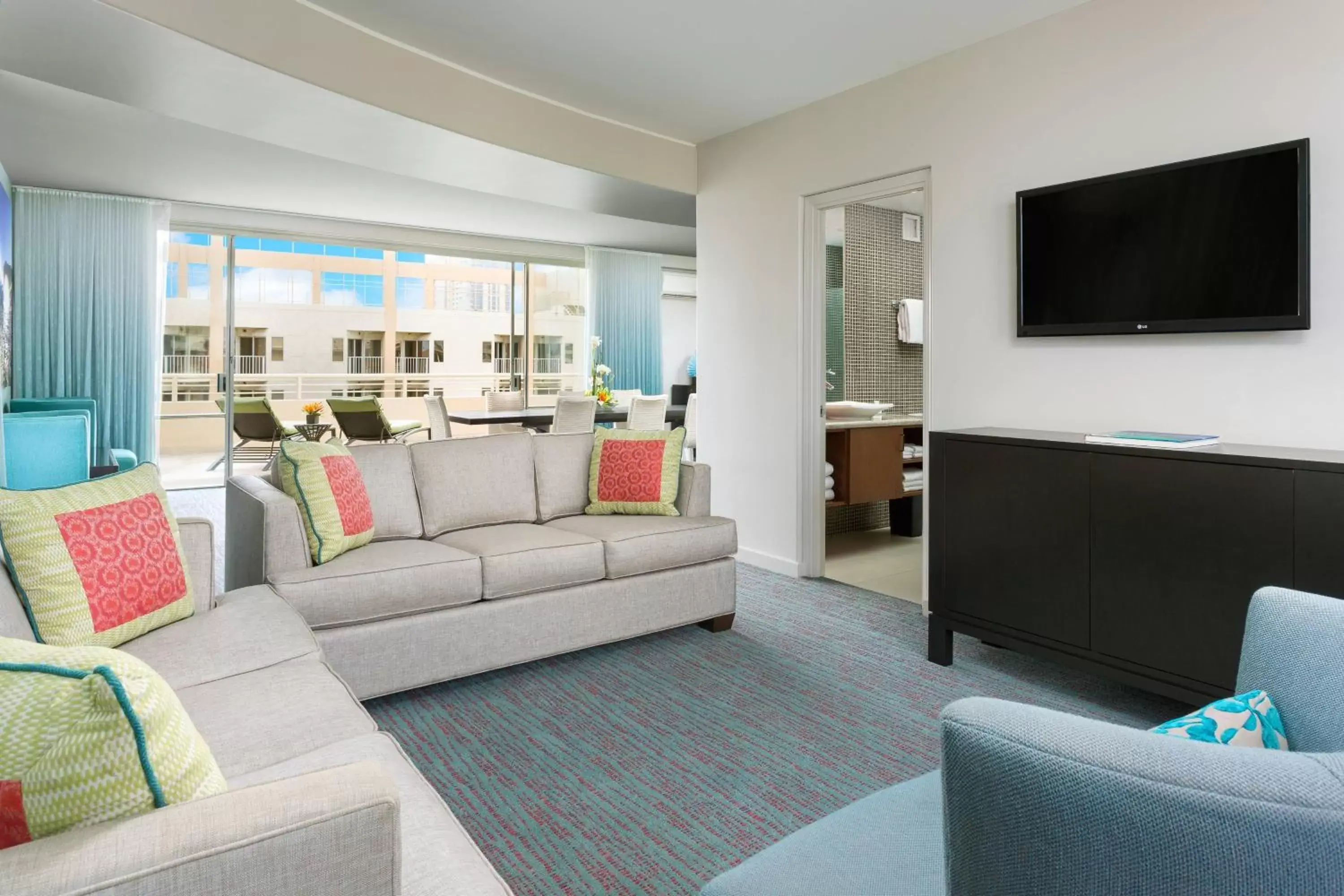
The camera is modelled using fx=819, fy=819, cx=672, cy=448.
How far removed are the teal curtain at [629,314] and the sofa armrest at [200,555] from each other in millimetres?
7177

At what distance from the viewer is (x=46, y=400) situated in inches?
239

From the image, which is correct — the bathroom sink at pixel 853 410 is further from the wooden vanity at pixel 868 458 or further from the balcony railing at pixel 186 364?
the balcony railing at pixel 186 364

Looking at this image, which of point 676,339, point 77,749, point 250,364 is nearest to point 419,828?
point 77,749

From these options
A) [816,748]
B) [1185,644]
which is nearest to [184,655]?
[816,748]

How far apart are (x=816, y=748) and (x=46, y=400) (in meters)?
6.33

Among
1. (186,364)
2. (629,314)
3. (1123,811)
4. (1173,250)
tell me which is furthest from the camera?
(629,314)

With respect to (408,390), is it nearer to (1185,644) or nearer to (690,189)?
(690,189)

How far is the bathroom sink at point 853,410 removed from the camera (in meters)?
4.82

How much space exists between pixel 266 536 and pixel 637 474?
1596 mm

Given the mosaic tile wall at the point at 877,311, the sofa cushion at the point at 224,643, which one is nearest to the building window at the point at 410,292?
the mosaic tile wall at the point at 877,311

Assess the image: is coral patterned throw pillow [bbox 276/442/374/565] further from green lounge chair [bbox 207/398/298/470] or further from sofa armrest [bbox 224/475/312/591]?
green lounge chair [bbox 207/398/298/470]

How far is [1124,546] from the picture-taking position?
265 centimetres

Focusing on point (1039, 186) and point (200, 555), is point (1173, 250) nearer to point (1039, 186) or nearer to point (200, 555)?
point (1039, 186)

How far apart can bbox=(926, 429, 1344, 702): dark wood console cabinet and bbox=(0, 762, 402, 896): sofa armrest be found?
2430mm
